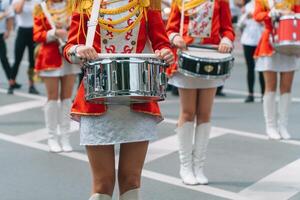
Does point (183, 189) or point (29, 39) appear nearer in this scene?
point (183, 189)

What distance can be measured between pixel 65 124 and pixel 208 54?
2121 millimetres

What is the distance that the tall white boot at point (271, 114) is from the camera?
728 centimetres

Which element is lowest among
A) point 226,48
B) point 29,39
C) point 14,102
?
point 14,102

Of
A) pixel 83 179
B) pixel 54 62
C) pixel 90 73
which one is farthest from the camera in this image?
pixel 54 62

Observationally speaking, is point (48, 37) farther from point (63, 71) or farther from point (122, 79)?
point (122, 79)

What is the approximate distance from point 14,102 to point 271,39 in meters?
4.42

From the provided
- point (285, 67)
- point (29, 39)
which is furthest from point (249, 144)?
point (29, 39)

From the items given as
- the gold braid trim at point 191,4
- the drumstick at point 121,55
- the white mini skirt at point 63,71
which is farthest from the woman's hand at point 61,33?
the drumstick at point 121,55

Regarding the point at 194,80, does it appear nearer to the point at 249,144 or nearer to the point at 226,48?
the point at 226,48

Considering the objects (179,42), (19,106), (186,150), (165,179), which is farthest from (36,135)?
(179,42)

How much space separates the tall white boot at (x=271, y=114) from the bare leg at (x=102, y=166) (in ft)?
13.0

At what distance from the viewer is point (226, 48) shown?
17.7ft

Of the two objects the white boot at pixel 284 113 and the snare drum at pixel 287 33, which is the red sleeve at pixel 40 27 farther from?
the white boot at pixel 284 113

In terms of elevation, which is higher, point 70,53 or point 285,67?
point 70,53
